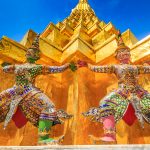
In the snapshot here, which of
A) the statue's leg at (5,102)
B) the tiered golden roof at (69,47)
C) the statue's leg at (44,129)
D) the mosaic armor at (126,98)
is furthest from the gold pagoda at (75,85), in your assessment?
the statue's leg at (5,102)

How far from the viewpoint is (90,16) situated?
11.2 m

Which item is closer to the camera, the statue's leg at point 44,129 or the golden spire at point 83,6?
the statue's leg at point 44,129

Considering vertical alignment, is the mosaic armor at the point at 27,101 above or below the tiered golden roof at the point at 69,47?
below

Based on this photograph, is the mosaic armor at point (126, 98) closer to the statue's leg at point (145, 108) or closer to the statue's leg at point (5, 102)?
the statue's leg at point (145, 108)

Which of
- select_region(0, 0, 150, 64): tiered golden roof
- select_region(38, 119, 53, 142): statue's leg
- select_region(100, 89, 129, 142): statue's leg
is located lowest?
select_region(38, 119, 53, 142): statue's leg

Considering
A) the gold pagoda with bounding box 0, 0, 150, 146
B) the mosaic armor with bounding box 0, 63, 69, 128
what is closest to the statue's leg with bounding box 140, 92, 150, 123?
the gold pagoda with bounding box 0, 0, 150, 146

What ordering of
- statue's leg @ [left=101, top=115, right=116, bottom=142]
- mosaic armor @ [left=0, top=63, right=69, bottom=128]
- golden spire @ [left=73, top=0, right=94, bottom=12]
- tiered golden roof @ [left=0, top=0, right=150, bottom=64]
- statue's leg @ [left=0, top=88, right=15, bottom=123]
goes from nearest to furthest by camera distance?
statue's leg @ [left=101, top=115, right=116, bottom=142]
mosaic armor @ [left=0, top=63, right=69, bottom=128]
statue's leg @ [left=0, top=88, right=15, bottom=123]
tiered golden roof @ [left=0, top=0, right=150, bottom=64]
golden spire @ [left=73, top=0, right=94, bottom=12]

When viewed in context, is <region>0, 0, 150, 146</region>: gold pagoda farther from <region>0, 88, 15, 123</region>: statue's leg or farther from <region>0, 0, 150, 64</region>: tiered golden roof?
<region>0, 88, 15, 123</region>: statue's leg

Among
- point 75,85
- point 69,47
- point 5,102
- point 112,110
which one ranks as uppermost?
point 69,47

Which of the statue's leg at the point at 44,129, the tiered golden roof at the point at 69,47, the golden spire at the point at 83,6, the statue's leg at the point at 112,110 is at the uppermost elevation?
the golden spire at the point at 83,6

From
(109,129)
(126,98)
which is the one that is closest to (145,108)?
(126,98)

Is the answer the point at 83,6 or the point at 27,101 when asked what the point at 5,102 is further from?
Result: the point at 83,6

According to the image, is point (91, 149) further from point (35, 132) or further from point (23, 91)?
point (35, 132)

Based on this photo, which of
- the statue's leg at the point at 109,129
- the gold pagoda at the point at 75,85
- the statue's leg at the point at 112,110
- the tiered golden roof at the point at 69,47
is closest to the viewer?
the statue's leg at the point at 109,129
